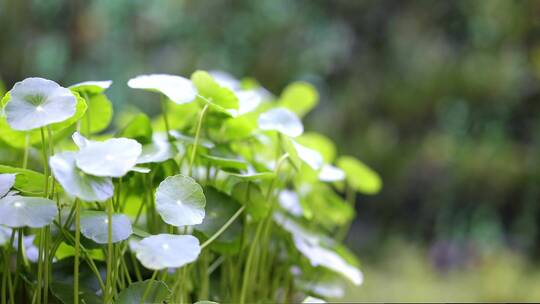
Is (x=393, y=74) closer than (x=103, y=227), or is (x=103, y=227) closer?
(x=103, y=227)

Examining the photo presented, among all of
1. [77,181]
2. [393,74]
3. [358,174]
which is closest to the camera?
[77,181]

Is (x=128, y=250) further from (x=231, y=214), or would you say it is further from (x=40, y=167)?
(x=40, y=167)

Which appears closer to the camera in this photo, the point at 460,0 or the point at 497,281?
the point at 497,281

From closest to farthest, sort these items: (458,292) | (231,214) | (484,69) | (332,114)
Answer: (231,214)
(458,292)
(484,69)
(332,114)

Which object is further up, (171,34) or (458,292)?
(171,34)

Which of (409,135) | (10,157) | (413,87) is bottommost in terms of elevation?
(10,157)

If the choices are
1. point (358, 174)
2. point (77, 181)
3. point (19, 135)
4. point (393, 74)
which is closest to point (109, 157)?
point (77, 181)

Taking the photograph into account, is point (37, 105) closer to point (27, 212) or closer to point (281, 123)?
point (27, 212)

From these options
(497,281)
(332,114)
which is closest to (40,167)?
(497,281)

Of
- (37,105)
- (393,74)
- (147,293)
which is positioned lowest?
(147,293)
